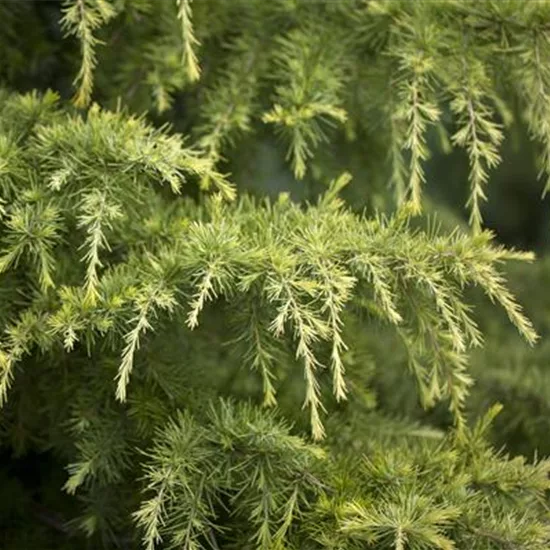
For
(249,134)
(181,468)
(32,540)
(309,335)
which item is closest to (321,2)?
(249,134)

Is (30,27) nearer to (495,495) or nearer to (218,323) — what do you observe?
(218,323)

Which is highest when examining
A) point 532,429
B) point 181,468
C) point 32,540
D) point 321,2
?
point 321,2

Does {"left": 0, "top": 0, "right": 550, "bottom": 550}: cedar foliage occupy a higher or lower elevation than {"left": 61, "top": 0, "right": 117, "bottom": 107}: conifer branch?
lower

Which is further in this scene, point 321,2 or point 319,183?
point 319,183

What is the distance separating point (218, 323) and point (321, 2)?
0.40 meters

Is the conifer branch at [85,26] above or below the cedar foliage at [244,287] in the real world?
above

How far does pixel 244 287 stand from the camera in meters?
0.88

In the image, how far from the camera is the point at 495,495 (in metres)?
0.96

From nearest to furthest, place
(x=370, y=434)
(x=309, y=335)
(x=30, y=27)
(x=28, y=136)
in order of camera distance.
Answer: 1. (x=309, y=335)
2. (x=28, y=136)
3. (x=370, y=434)
4. (x=30, y=27)

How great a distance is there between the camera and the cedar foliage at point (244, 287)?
35.2 inches

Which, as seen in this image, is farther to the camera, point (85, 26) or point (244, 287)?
point (85, 26)

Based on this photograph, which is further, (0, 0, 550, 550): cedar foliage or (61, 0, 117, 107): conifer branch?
(61, 0, 117, 107): conifer branch

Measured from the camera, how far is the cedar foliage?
2.93ft

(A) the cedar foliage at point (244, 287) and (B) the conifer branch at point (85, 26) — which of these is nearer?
(A) the cedar foliage at point (244, 287)
